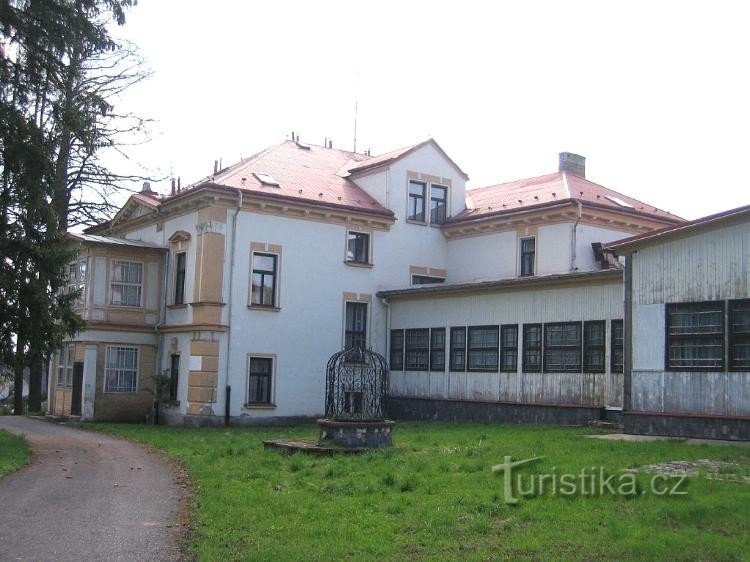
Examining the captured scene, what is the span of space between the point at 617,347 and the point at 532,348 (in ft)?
10.9

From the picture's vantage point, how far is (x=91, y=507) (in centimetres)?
1249

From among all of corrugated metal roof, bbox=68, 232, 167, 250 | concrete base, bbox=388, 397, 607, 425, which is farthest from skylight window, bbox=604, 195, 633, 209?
corrugated metal roof, bbox=68, 232, 167, 250

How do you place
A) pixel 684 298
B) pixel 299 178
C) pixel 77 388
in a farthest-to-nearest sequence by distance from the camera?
pixel 299 178 → pixel 77 388 → pixel 684 298

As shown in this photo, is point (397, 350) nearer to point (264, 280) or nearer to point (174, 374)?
point (264, 280)

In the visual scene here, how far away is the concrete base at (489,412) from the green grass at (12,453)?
13.1m

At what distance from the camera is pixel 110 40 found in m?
18.1

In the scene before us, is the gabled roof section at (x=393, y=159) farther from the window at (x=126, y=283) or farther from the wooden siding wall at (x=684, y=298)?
the wooden siding wall at (x=684, y=298)

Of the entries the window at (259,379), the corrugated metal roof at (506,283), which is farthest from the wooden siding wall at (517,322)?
the window at (259,379)

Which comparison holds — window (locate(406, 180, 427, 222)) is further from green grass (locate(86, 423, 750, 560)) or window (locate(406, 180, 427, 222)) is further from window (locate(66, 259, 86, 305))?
green grass (locate(86, 423, 750, 560))

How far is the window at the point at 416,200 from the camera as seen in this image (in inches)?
1361

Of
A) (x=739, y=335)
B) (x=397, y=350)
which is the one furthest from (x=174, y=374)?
(x=739, y=335)

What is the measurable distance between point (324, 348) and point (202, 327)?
4706 millimetres

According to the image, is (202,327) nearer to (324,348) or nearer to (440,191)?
(324,348)

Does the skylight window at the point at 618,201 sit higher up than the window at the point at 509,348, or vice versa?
the skylight window at the point at 618,201
